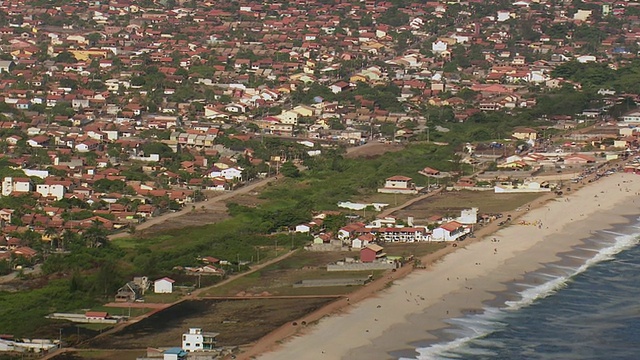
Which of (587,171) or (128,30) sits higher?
(128,30)

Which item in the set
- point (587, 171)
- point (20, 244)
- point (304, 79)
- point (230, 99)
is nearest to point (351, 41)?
point (304, 79)

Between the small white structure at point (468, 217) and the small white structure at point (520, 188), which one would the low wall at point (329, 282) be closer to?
the small white structure at point (468, 217)

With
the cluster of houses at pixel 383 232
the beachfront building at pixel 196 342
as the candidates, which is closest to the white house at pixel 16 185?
the cluster of houses at pixel 383 232

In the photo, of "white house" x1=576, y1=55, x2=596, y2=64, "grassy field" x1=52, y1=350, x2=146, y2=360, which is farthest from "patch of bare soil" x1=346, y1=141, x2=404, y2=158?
"grassy field" x1=52, y1=350, x2=146, y2=360

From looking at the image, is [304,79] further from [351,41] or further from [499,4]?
[499,4]

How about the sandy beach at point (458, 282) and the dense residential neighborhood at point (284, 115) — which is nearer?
the sandy beach at point (458, 282)

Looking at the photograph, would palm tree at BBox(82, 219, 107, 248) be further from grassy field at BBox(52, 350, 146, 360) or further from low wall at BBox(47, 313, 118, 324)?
grassy field at BBox(52, 350, 146, 360)

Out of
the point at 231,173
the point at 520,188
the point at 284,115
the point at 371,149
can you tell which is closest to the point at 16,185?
the point at 231,173
